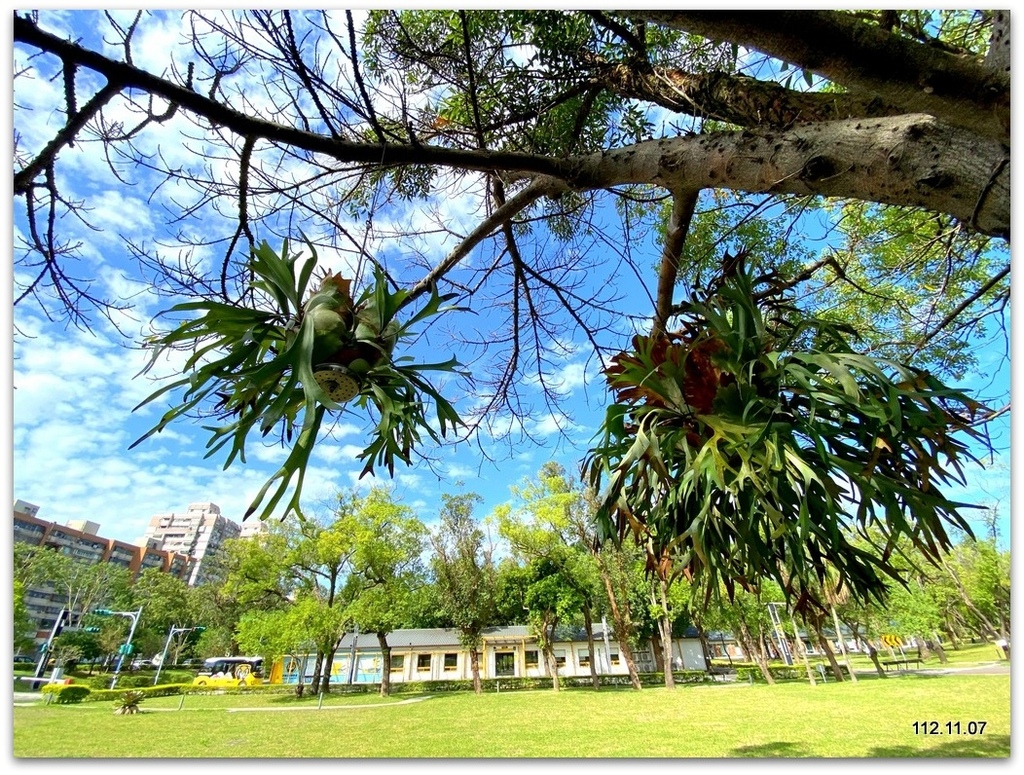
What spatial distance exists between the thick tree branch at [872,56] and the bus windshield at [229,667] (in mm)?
3020

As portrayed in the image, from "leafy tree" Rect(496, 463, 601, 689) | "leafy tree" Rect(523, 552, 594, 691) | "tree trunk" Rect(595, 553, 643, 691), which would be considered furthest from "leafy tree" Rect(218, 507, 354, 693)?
"tree trunk" Rect(595, 553, 643, 691)

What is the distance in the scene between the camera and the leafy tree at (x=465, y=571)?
7.95 ft

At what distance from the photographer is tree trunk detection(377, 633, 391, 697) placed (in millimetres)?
3617

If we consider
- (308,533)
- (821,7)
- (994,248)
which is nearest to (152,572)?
(308,533)

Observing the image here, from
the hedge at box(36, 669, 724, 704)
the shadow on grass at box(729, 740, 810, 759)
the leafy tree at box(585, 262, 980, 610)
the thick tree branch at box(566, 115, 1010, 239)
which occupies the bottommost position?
the shadow on grass at box(729, 740, 810, 759)

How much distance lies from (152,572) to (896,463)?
7.48 feet

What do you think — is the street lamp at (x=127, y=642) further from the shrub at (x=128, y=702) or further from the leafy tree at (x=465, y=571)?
the leafy tree at (x=465, y=571)

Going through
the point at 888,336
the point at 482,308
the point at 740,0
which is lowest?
the point at 740,0

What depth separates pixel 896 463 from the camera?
2.28 ft

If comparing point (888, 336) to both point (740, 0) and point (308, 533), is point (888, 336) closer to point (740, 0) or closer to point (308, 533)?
point (740, 0)

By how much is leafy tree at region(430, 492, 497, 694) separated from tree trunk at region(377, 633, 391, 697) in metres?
0.50

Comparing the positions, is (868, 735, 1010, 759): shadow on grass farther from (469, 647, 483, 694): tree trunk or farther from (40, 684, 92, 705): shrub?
(469, 647, 483, 694): tree trunk

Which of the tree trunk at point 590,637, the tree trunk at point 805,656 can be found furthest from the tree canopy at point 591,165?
the tree trunk at point 590,637

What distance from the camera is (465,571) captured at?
351cm
